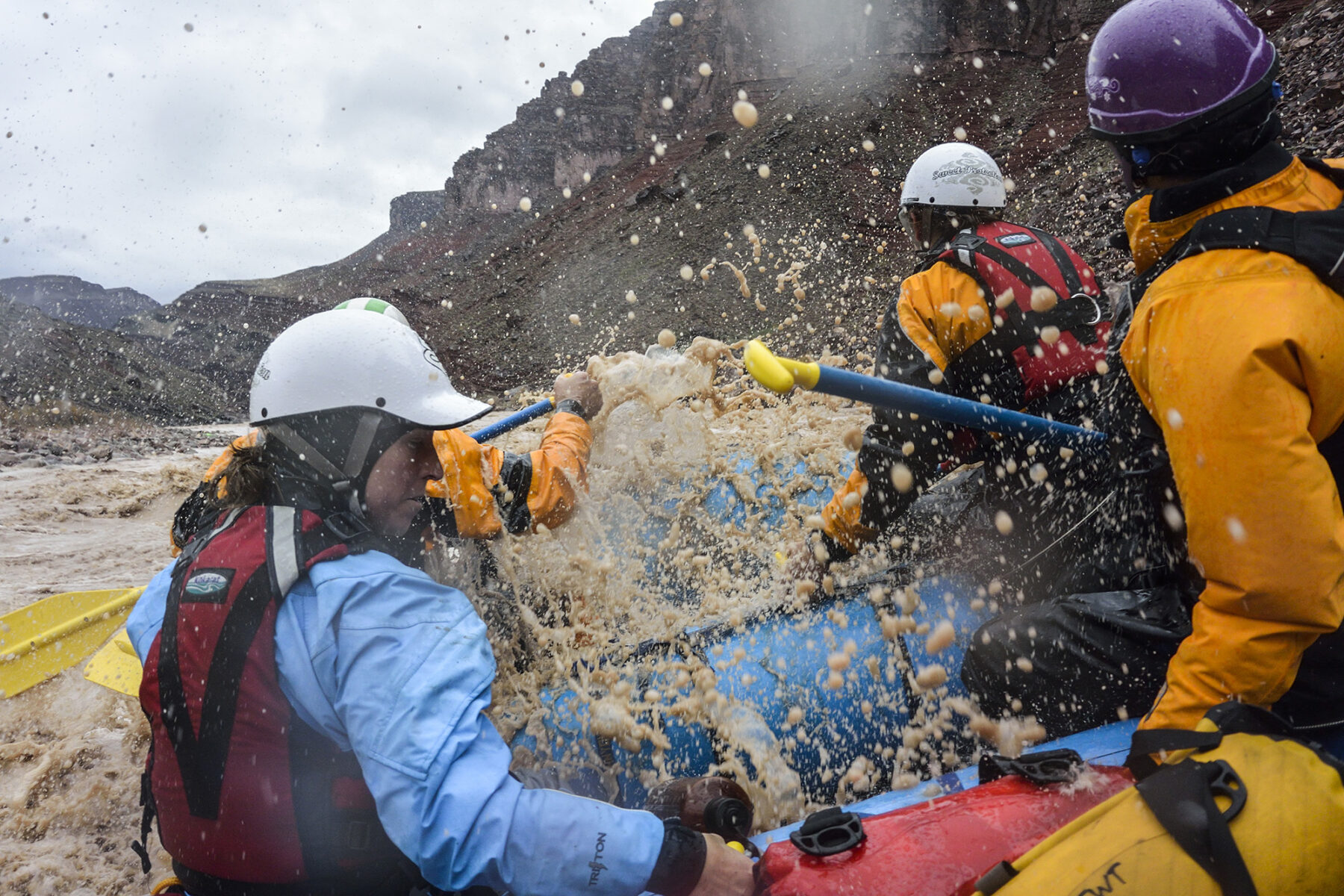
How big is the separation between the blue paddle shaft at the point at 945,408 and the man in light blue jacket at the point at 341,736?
1021 millimetres

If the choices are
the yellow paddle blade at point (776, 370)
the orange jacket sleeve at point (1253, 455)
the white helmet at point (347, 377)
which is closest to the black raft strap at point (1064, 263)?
the orange jacket sleeve at point (1253, 455)

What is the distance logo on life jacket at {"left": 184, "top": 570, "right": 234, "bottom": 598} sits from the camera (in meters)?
1.52

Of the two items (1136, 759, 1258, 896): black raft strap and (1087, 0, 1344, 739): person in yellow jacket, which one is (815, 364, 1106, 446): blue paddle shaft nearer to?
(1087, 0, 1344, 739): person in yellow jacket

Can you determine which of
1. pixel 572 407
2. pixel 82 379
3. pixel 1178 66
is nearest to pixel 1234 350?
pixel 1178 66

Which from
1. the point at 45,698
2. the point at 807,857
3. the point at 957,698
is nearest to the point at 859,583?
the point at 957,698

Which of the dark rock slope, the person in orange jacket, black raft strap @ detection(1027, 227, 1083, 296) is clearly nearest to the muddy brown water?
the person in orange jacket

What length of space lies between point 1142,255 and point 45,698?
16.4 feet

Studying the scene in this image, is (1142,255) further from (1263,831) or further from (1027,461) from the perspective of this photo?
(1263,831)

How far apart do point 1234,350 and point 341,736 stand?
187 centimetres

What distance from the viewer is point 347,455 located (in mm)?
1847

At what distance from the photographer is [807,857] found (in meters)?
1.57

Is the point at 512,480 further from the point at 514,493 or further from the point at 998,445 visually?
the point at 998,445

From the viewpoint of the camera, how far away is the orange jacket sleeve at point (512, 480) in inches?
116

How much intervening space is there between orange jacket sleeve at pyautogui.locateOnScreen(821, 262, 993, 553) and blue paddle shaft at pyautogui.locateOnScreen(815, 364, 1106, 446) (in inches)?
18.2
